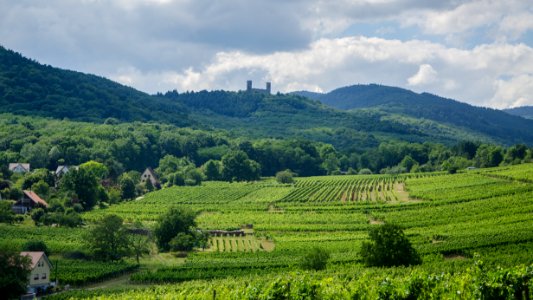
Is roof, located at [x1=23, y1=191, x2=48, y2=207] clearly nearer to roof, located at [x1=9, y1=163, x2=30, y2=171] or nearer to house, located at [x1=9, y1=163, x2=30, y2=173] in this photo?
house, located at [x1=9, y1=163, x2=30, y2=173]

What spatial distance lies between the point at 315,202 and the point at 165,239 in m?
32.1

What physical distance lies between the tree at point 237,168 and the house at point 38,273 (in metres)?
80.4

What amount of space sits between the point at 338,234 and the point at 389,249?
70.8ft

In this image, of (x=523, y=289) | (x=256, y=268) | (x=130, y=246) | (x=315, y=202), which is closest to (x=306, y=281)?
(x=523, y=289)

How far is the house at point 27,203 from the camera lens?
72.7 meters

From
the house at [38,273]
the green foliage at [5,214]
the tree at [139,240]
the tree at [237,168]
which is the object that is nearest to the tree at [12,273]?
the house at [38,273]

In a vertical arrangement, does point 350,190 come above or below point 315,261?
above

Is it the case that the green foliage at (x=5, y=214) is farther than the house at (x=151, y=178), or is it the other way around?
the house at (x=151, y=178)

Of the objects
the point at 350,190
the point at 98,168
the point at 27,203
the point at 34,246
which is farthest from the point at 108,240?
the point at 350,190

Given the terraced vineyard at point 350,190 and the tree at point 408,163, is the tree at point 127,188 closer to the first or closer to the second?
the terraced vineyard at point 350,190

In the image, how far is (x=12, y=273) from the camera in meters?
38.1

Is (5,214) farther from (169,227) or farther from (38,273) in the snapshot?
(38,273)

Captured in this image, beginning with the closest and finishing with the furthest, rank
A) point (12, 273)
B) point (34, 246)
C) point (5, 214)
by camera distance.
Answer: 1. point (12, 273)
2. point (34, 246)
3. point (5, 214)

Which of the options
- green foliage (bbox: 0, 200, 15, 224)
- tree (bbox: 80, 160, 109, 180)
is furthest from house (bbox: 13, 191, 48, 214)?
tree (bbox: 80, 160, 109, 180)
